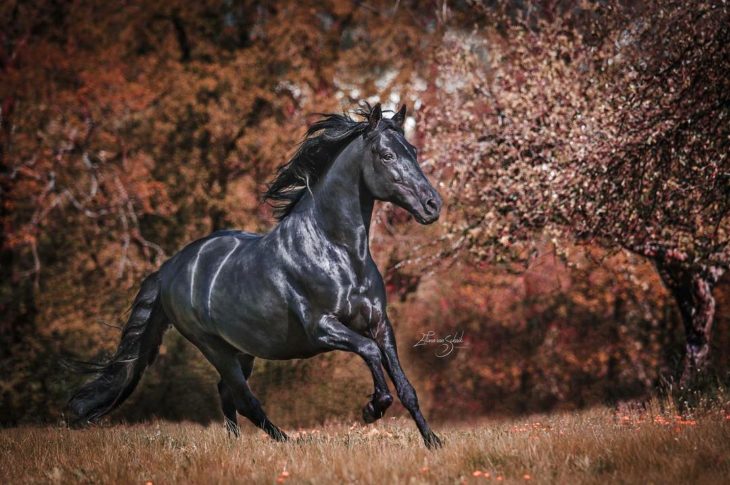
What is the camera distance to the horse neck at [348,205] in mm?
6668

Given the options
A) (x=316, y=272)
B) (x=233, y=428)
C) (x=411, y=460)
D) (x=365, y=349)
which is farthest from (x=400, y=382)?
(x=233, y=428)

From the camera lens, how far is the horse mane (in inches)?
274

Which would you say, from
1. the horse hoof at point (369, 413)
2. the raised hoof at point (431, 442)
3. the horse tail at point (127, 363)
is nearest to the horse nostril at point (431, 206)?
the horse hoof at point (369, 413)

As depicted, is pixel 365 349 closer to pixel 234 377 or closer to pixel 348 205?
pixel 348 205

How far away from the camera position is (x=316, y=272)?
6.69 metres

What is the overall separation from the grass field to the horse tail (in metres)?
1.57

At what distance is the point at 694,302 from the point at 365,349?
8461 mm

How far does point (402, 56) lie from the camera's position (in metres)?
21.0

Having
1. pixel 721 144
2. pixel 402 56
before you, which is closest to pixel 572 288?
pixel 402 56

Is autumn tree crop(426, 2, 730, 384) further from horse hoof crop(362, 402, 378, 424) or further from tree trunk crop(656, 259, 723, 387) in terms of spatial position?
horse hoof crop(362, 402, 378, 424)

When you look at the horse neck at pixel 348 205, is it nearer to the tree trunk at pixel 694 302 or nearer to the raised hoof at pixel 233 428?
the raised hoof at pixel 233 428

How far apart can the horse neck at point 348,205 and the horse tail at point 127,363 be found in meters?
3.11

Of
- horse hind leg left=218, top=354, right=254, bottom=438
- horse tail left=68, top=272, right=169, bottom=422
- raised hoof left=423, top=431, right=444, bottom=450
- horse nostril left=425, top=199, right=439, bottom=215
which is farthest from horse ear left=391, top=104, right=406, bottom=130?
horse tail left=68, top=272, right=169, bottom=422

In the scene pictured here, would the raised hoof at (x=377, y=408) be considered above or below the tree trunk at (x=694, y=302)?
below
